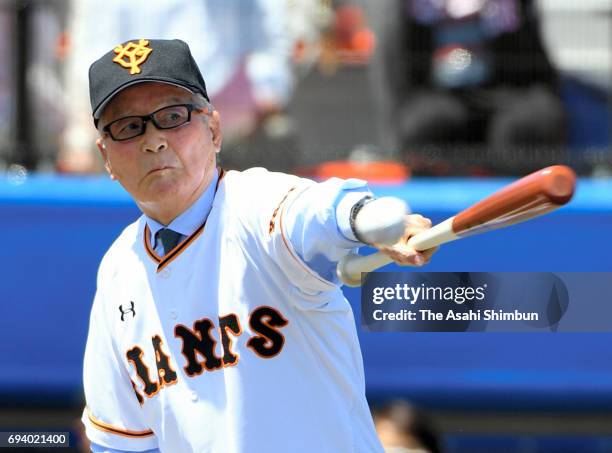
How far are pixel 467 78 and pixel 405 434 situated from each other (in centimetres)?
204

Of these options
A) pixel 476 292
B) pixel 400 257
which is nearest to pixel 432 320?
pixel 476 292

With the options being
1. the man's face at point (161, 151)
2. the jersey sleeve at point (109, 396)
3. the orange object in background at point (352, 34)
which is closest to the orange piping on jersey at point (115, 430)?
the jersey sleeve at point (109, 396)

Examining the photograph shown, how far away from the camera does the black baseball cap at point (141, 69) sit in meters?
2.24

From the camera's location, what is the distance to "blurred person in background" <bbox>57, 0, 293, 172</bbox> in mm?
4789

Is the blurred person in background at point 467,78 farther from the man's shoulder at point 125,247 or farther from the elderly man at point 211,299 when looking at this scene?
the elderly man at point 211,299

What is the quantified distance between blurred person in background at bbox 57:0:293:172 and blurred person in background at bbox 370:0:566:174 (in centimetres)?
45

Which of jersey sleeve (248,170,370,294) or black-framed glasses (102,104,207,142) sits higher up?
black-framed glasses (102,104,207,142)

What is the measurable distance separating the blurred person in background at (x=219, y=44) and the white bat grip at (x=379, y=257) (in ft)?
9.19

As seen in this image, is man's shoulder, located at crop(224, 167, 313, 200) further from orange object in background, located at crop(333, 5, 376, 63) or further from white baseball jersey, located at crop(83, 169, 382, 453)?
orange object in background, located at crop(333, 5, 376, 63)

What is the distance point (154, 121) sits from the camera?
226 centimetres

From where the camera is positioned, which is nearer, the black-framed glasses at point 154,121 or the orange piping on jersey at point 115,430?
the black-framed glasses at point 154,121

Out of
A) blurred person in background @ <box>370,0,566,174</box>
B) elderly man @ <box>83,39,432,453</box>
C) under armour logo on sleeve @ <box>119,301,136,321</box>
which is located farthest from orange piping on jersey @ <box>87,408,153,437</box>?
blurred person in background @ <box>370,0,566,174</box>

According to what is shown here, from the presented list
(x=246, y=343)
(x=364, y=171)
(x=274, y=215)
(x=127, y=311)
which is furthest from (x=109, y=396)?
(x=364, y=171)

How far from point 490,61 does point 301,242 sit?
10.2 feet
